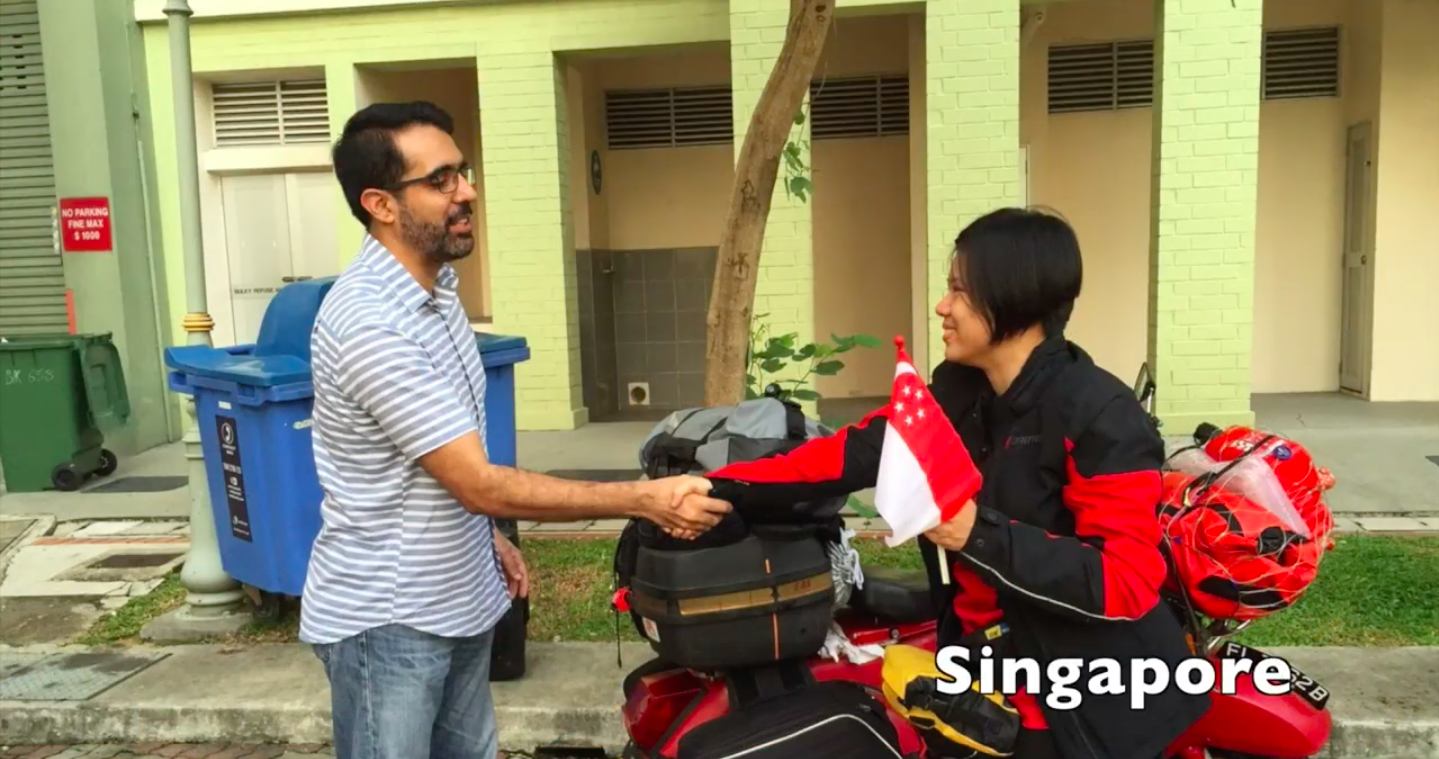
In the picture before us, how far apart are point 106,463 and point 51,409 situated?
67cm

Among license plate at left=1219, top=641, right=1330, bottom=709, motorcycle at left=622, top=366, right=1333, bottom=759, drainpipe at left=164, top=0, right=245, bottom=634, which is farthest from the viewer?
drainpipe at left=164, top=0, right=245, bottom=634

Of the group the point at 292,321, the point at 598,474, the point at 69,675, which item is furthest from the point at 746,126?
the point at 69,675

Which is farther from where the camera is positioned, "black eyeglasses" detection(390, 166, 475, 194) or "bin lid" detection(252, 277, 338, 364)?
"bin lid" detection(252, 277, 338, 364)

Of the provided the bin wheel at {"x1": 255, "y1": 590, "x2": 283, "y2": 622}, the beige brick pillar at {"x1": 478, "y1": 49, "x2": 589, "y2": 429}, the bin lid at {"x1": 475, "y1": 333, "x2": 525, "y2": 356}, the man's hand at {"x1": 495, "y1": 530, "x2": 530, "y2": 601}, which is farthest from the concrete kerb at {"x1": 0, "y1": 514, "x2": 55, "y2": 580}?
the man's hand at {"x1": 495, "y1": 530, "x2": 530, "y2": 601}

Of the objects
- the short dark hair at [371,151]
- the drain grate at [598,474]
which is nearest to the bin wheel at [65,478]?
the drain grate at [598,474]

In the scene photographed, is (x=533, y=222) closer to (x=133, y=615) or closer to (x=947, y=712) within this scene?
(x=133, y=615)

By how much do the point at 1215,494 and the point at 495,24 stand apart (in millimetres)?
7702

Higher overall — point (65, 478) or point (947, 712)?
point (947, 712)

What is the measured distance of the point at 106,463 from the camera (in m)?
7.72

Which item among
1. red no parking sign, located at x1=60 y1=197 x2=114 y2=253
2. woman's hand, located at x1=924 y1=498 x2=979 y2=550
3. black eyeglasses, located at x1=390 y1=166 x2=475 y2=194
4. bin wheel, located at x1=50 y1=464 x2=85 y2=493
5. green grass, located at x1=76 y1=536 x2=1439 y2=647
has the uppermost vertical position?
red no parking sign, located at x1=60 y1=197 x2=114 y2=253

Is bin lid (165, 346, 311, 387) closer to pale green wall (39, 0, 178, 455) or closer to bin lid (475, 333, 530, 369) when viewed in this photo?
bin lid (475, 333, 530, 369)

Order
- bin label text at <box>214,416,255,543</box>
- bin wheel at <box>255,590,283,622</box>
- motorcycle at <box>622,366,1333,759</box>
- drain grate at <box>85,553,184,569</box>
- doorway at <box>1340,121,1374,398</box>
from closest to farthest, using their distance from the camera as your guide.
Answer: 1. motorcycle at <box>622,366,1333,759</box>
2. bin label text at <box>214,416,255,543</box>
3. bin wheel at <box>255,590,283,622</box>
4. drain grate at <box>85,553,184,569</box>
5. doorway at <box>1340,121,1374,398</box>

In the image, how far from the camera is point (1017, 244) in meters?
1.88

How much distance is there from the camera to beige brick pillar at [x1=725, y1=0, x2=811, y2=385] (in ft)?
25.3
